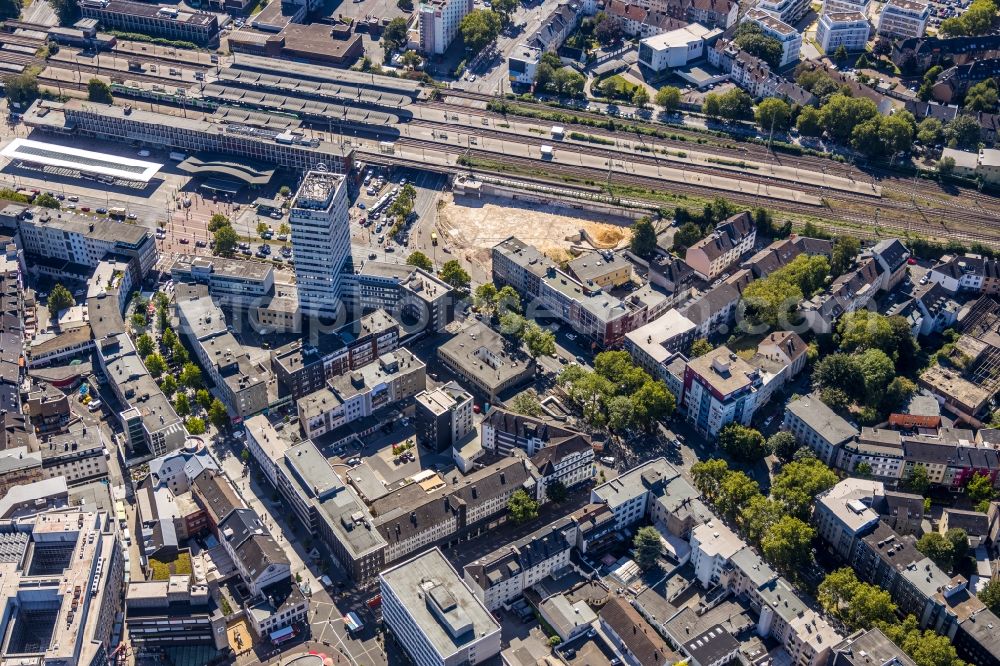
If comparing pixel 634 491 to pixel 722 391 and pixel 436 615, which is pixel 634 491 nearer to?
pixel 722 391

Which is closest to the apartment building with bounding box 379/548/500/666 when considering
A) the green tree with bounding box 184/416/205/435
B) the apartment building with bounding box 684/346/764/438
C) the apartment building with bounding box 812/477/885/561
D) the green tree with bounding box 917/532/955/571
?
the green tree with bounding box 184/416/205/435

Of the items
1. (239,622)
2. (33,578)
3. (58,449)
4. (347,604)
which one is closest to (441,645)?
(347,604)

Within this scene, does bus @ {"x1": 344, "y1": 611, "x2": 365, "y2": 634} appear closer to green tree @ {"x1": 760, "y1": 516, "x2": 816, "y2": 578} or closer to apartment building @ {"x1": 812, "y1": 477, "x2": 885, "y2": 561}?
green tree @ {"x1": 760, "y1": 516, "x2": 816, "y2": 578}

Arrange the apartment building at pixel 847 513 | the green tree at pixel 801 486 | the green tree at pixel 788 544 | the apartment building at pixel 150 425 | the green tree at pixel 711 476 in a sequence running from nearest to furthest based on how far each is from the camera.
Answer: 1. the green tree at pixel 788 544
2. the apartment building at pixel 847 513
3. the green tree at pixel 801 486
4. the green tree at pixel 711 476
5. the apartment building at pixel 150 425

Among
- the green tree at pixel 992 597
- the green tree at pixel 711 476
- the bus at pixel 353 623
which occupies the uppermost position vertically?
the green tree at pixel 711 476

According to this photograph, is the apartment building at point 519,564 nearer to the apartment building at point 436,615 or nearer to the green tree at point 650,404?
the apartment building at point 436,615

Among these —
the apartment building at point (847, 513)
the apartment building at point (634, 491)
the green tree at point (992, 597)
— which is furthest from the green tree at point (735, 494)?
the green tree at point (992, 597)

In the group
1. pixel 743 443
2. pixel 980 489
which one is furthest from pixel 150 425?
pixel 980 489
